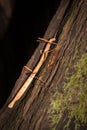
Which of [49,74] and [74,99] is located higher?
[49,74]

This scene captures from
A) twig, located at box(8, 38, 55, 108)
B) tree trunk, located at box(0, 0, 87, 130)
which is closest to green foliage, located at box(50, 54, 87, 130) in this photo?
tree trunk, located at box(0, 0, 87, 130)

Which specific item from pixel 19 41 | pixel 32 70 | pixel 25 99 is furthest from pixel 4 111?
pixel 19 41

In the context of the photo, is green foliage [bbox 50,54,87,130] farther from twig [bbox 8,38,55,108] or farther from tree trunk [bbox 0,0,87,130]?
twig [bbox 8,38,55,108]

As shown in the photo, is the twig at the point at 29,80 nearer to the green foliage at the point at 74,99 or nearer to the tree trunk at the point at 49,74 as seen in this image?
the tree trunk at the point at 49,74

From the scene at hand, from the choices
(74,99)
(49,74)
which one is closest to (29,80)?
(49,74)

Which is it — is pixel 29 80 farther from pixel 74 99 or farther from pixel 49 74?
pixel 74 99

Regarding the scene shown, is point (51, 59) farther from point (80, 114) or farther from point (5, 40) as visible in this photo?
point (5, 40)
